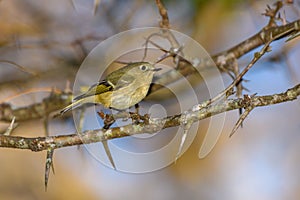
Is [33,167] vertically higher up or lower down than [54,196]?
higher up

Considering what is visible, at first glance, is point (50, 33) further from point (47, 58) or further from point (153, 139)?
point (153, 139)

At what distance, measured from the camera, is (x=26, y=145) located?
1691mm

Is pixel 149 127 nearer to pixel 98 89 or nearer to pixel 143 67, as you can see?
pixel 98 89

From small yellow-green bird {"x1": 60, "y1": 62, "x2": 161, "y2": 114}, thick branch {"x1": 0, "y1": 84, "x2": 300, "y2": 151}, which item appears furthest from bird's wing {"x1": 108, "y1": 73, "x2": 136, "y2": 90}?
thick branch {"x1": 0, "y1": 84, "x2": 300, "y2": 151}

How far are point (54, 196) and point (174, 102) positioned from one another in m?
1.54

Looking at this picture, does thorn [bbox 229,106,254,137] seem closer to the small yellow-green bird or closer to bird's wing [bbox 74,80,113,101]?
Result: the small yellow-green bird

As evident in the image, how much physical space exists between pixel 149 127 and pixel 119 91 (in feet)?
1.69

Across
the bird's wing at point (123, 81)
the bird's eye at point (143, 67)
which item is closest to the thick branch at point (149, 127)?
the bird's wing at point (123, 81)

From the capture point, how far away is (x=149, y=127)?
160 centimetres

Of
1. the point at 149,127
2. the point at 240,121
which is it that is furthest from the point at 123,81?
the point at 240,121

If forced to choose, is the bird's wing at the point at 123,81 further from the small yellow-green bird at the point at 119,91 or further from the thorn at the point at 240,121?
the thorn at the point at 240,121

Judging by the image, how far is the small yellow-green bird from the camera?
79.5 inches

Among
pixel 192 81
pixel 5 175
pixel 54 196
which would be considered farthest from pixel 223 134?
pixel 5 175

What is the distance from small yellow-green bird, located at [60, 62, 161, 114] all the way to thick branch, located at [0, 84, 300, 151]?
0.30 meters
